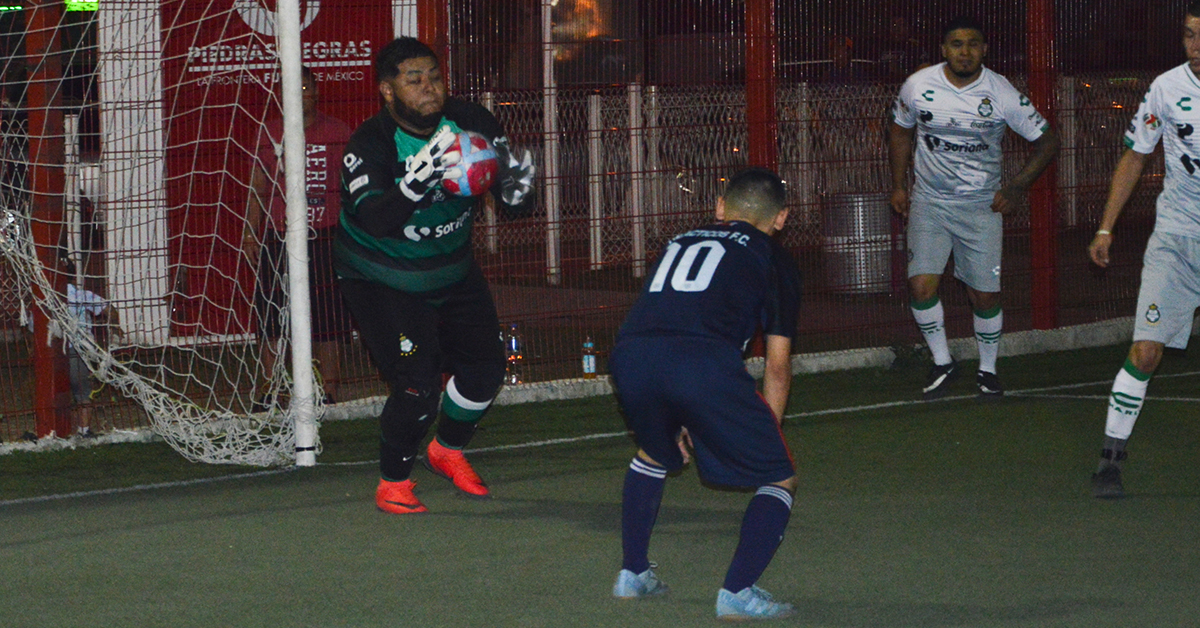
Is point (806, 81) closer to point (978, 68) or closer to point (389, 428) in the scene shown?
point (978, 68)

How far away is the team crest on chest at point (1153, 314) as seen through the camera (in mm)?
6223

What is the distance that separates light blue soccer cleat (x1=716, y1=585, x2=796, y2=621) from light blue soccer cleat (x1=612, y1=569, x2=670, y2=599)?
329 millimetres

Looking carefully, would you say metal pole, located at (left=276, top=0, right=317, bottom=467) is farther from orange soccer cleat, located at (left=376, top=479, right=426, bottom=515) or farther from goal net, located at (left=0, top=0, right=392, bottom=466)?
orange soccer cleat, located at (left=376, top=479, right=426, bottom=515)

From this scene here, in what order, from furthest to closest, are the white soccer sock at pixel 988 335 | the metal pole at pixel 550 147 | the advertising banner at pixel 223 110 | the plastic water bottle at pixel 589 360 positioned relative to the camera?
the plastic water bottle at pixel 589 360 < the metal pole at pixel 550 147 < the white soccer sock at pixel 988 335 < the advertising banner at pixel 223 110

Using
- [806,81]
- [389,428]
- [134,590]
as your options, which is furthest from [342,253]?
A: [806,81]

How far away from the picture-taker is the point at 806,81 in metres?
10.4

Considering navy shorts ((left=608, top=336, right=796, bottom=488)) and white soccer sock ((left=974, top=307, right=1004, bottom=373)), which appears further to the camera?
white soccer sock ((left=974, top=307, right=1004, bottom=373))

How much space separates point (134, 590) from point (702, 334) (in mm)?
2054

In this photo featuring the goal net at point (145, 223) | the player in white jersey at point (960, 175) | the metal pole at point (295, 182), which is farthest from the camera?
the player in white jersey at point (960, 175)

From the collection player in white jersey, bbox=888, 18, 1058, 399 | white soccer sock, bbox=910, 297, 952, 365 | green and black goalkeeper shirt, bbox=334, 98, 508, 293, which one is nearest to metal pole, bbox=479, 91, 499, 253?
player in white jersey, bbox=888, 18, 1058, 399

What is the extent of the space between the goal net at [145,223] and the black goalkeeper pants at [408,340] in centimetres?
103

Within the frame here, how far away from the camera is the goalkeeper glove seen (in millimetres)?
6414

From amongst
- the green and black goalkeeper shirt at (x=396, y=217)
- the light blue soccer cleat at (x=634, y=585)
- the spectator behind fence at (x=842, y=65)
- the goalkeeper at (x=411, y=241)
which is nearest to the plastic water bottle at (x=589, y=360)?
the spectator behind fence at (x=842, y=65)

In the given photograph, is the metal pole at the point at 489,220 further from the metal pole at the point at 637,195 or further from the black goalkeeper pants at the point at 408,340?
the black goalkeeper pants at the point at 408,340
